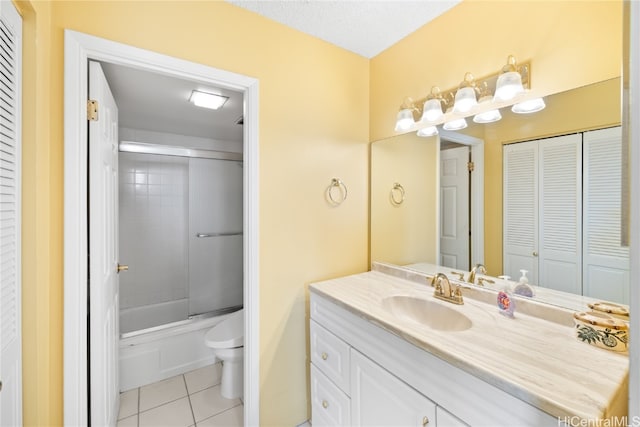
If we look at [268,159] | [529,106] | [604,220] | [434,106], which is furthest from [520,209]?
[268,159]

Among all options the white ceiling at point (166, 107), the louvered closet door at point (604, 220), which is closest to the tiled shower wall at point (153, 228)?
the white ceiling at point (166, 107)

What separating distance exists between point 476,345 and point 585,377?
0.83ft

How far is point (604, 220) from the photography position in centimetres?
A: 100

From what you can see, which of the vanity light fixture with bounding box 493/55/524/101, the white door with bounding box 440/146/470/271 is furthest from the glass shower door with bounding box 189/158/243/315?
the vanity light fixture with bounding box 493/55/524/101

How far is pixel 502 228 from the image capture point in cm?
130

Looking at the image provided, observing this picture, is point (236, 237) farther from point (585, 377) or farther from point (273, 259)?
point (585, 377)

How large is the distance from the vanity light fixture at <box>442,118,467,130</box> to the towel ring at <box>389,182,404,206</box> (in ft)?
1.49

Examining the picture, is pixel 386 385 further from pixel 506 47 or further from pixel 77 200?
pixel 506 47

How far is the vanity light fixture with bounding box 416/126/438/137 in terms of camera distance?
5.02 feet

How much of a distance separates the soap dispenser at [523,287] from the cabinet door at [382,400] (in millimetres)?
662

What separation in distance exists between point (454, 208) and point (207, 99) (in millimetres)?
1799

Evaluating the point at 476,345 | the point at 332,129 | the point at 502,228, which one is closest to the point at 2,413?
the point at 476,345

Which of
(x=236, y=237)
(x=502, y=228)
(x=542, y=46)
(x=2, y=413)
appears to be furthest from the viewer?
(x=236, y=237)

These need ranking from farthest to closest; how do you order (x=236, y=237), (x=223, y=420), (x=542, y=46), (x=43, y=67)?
(x=236, y=237) → (x=223, y=420) → (x=542, y=46) → (x=43, y=67)
